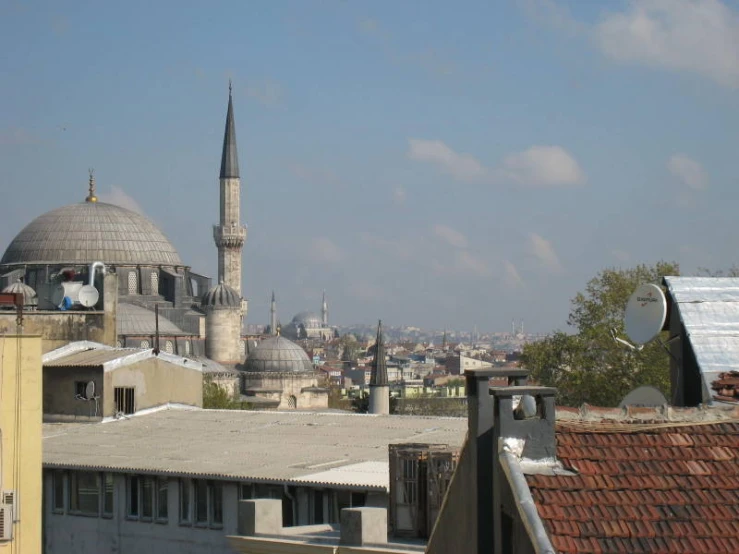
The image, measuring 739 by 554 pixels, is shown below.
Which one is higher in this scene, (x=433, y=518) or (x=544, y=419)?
(x=544, y=419)

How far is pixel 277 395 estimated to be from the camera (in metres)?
59.0

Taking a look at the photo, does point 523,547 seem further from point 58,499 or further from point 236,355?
point 236,355

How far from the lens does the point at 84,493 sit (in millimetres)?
14438

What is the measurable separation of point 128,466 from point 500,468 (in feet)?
30.6

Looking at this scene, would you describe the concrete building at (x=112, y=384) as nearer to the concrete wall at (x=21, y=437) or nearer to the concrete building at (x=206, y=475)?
the concrete building at (x=206, y=475)

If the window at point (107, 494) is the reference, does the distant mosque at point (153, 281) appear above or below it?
above

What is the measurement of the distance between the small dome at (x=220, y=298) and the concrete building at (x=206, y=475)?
159 ft

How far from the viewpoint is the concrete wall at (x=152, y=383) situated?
17469 millimetres

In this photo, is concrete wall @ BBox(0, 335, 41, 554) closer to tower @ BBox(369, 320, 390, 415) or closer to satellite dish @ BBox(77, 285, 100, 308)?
satellite dish @ BBox(77, 285, 100, 308)

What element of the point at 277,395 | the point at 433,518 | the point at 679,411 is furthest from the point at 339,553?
the point at 277,395

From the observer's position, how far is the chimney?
4555mm

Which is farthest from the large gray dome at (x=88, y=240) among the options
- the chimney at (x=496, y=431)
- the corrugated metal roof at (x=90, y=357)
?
the chimney at (x=496, y=431)

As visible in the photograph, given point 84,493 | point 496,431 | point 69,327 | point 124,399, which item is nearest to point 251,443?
point 84,493

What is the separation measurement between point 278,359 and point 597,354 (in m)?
32.7
